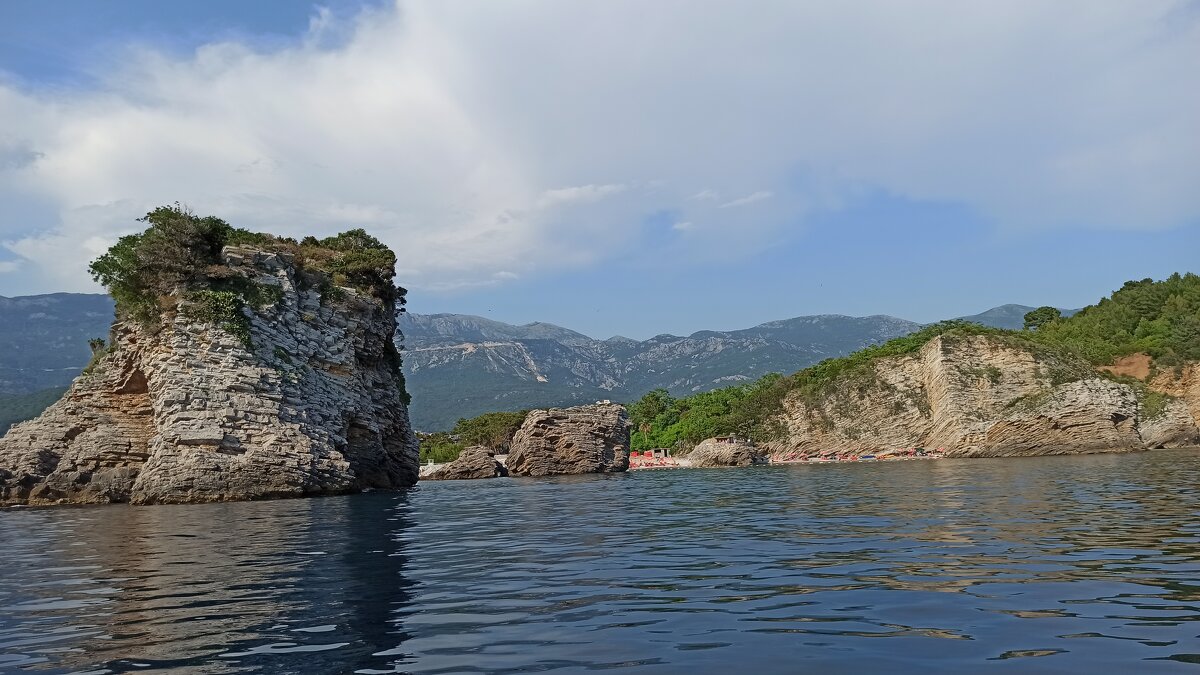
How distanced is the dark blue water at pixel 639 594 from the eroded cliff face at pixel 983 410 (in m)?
52.1

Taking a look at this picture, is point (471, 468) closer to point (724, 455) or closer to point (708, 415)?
point (724, 455)

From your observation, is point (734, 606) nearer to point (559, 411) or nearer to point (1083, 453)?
point (559, 411)

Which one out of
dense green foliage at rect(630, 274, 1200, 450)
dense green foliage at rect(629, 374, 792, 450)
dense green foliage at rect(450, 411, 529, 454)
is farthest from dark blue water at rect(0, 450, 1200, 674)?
dense green foliage at rect(450, 411, 529, 454)

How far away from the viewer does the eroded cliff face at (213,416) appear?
1236 inches

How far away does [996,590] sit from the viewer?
9.04m

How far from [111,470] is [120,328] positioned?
7019mm

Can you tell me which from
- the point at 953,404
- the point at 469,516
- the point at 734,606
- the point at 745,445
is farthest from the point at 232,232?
the point at 953,404

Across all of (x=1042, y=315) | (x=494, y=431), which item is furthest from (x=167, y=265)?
(x=1042, y=315)

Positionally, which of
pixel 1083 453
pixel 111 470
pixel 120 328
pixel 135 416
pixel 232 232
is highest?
pixel 232 232

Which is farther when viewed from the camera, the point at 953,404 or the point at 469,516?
the point at 953,404

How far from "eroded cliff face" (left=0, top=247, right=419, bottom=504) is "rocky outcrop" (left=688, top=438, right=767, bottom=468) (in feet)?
130

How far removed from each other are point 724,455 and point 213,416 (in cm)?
4916

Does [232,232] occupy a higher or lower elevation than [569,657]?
higher

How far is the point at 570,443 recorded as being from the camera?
63156 millimetres
